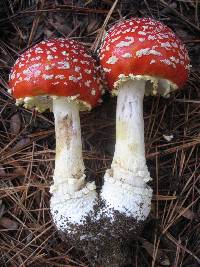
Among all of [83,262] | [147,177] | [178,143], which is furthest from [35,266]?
[178,143]

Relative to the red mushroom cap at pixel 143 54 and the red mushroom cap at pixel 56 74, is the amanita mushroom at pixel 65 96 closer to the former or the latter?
the red mushroom cap at pixel 56 74

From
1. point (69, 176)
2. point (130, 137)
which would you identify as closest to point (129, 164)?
point (130, 137)

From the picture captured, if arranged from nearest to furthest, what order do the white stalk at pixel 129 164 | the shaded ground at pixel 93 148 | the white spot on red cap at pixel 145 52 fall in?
the white spot on red cap at pixel 145 52
the white stalk at pixel 129 164
the shaded ground at pixel 93 148

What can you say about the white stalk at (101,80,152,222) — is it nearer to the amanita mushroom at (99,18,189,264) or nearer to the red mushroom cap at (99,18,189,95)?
the amanita mushroom at (99,18,189,264)

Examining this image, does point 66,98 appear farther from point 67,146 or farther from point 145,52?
point 145,52

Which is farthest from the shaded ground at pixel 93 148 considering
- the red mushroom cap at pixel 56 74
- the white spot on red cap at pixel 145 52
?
the white spot on red cap at pixel 145 52

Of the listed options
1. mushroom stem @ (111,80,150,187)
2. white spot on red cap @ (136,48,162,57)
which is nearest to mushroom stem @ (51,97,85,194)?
mushroom stem @ (111,80,150,187)
